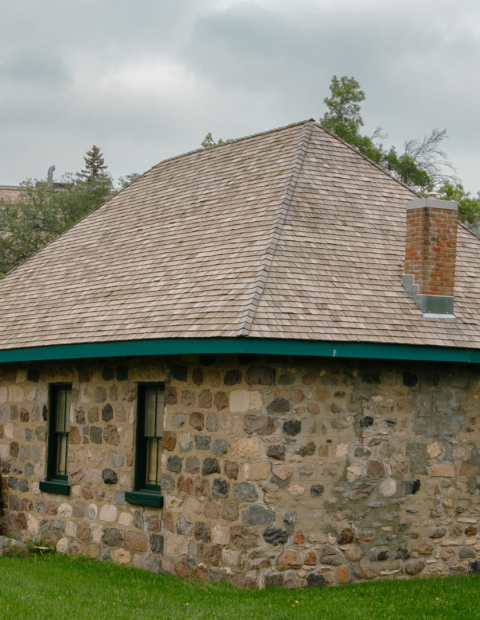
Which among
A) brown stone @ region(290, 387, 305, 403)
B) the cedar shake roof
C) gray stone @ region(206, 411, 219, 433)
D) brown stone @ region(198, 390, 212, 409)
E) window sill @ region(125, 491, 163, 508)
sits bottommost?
window sill @ region(125, 491, 163, 508)

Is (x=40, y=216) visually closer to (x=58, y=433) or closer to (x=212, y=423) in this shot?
(x=58, y=433)

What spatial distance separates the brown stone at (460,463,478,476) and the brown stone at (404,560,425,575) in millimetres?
1157

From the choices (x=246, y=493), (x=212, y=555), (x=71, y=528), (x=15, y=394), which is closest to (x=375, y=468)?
(x=246, y=493)

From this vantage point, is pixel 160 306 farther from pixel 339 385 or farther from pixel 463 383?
pixel 463 383

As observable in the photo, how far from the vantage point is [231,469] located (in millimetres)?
8680

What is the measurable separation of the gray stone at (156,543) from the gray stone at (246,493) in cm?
140

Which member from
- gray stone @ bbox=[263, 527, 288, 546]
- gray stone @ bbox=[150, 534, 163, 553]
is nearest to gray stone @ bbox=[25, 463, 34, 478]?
gray stone @ bbox=[150, 534, 163, 553]

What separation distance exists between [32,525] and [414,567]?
17.7 ft

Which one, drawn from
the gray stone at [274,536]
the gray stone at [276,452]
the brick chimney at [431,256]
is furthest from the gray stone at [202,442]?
the brick chimney at [431,256]

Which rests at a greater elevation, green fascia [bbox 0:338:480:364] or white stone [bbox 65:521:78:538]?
green fascia [bbox 0:338:480:364]

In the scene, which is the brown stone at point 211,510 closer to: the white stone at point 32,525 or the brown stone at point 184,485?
the brown stone at point 184,485

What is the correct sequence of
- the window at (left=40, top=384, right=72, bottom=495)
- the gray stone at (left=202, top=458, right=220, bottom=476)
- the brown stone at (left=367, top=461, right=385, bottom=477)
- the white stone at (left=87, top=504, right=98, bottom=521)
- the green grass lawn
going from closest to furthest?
the green grass lawn
the gray stone at (left=202, top=458, right=220, bottom=476)
the brown stone at (left=367, top=461, right=385, bottom=477)
the white stone at (left=87, top=504, right=98, bottom=521)
the window at (left=40, top=384, right=72, bottom=495)

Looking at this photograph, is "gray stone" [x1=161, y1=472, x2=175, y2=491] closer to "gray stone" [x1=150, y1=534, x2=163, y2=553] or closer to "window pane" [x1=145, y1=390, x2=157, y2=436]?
"gray stone" [x1=150, y1=534, x2=163, y2=553]

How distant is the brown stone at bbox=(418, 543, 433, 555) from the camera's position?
9227 millimetres
